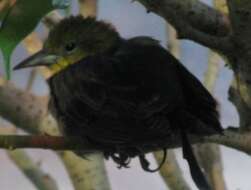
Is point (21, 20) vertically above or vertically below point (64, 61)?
above

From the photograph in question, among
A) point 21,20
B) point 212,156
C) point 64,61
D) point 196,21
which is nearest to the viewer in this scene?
point 21,20

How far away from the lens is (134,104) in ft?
2.06

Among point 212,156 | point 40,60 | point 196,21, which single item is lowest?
point 212,156

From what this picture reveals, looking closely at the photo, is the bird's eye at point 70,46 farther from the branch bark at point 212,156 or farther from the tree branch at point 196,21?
the branch bark at point 212,156

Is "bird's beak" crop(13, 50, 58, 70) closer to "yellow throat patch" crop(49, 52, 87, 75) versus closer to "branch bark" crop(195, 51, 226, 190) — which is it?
"yellow throat patch" crop(49, 52, 87, 75)

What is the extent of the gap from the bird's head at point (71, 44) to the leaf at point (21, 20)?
31 cm

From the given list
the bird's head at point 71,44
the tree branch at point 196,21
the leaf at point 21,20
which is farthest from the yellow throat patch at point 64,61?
the leaf at point 21,20

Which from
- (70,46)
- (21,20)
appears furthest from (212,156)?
(21,20)

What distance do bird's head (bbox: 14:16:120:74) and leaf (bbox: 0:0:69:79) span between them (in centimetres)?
31

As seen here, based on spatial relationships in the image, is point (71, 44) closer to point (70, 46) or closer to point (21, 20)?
point (70, 46)

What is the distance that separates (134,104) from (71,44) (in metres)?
0.30

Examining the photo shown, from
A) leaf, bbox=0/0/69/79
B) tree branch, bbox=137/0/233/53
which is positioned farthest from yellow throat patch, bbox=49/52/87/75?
leaf, bbox=0/0/69/79

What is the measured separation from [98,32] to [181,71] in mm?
218

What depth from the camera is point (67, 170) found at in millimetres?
1140
